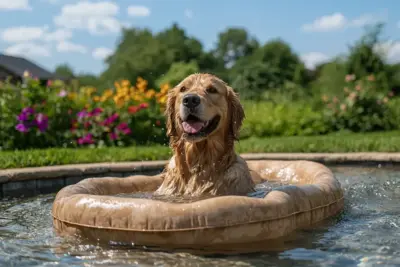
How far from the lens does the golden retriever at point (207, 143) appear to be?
508 cm

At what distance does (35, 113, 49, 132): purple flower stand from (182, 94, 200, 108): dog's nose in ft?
25.6

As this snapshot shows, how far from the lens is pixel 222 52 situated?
316ft

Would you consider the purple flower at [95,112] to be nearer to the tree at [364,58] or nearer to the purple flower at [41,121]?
the purple flower at [41,121]

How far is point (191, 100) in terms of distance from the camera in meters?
4.86

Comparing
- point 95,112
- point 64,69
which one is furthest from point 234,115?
point 64,69

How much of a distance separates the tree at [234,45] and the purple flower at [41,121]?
84765 mm

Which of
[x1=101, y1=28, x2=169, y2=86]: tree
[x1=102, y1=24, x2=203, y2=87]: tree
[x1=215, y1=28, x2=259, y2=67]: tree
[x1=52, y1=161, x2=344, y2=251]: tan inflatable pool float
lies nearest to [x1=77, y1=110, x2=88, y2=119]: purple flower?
[x1=52, y1=161, x2=344, y2=251]: tan inflatable pool float

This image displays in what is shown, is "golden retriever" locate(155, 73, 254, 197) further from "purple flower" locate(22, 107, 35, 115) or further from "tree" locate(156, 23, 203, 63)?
"tree" locate(156, 23, 203, 63)

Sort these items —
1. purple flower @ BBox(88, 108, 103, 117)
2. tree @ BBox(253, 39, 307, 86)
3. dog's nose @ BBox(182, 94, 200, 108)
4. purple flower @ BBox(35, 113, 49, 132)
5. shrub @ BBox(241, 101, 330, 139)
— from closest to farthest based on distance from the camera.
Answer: dog's nose @ BBox(182, 94, 200, 108), purple flower @ BBox(35, 113, 49, 132), purple flower @ BBox(88, 108, 103, 117), shrub @ BBox(241, 101, 330, 139), tree @ BBox(253, 39, 307, 86)

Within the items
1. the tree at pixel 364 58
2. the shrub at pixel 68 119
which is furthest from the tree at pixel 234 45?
the shrub at pixel 68 119

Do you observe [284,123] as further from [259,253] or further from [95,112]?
[259,253]

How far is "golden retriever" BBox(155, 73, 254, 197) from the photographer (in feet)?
16.7

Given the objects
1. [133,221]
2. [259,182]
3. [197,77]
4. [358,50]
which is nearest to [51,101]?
[259,182]

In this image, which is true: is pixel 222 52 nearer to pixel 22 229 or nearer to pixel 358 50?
pixel 358 50
